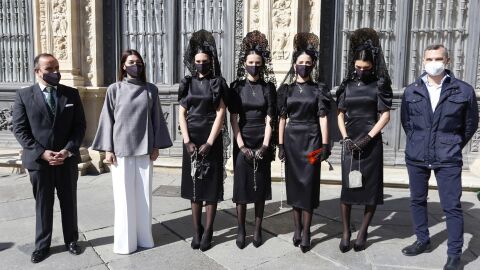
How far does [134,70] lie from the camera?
376cm

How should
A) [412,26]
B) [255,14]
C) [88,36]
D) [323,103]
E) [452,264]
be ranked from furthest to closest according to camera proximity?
[88,36] < [412,26] < [255,14] < [323,103] < [452,264]

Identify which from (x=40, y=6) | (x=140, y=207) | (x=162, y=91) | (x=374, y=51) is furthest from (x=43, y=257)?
(x=40, y=6)

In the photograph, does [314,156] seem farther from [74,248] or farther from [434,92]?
[74,248]

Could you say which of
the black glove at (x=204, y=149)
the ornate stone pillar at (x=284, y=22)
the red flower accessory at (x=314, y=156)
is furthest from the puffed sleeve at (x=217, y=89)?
the ornate stone pillar at (x=284, y=22)

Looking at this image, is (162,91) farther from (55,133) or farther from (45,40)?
(55,133)

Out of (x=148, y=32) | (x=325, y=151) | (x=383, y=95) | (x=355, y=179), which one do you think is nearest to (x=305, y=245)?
(x=355, y=179)

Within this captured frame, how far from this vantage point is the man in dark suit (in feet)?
11.9

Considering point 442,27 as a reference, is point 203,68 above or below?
below

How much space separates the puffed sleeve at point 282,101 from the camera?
4.00m

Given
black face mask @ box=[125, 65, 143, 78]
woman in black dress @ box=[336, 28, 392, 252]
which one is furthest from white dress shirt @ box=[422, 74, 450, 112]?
black face mask @ box=[125, 65, 143, 78]

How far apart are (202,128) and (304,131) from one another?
3.30 ft

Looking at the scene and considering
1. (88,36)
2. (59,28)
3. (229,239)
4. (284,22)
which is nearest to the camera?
(229,239)

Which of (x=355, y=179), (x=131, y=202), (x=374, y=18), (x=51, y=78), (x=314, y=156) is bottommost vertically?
(x=131, y=202)

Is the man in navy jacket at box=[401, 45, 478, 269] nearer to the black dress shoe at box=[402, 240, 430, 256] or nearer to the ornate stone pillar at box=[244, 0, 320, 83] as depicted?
the black dress shoe at box=[402, 240, 430, 256]
